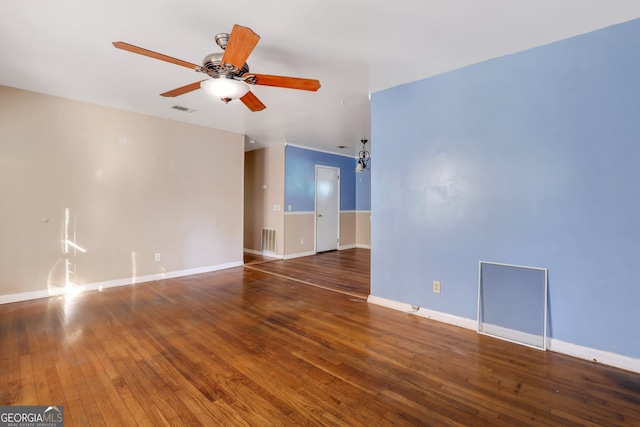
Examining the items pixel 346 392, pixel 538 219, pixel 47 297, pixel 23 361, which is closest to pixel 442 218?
pixel 538 219

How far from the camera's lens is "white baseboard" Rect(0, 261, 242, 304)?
351 centimetres

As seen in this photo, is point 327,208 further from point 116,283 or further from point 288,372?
point 288,372

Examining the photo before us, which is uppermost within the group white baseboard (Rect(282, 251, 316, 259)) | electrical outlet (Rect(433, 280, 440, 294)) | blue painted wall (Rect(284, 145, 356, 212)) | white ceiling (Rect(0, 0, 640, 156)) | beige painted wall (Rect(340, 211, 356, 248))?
white ceiling (Rect(0, 0, 640, 156))

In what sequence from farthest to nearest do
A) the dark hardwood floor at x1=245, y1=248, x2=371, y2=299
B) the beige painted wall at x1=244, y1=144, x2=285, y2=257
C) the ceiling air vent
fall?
1. the beige painted wall at x1=244, y1=144, x2=285, y2=257
2. the dark hardwood floor at x1=245, y1=248, x2=371, y2=299
3. the ceiling air vent

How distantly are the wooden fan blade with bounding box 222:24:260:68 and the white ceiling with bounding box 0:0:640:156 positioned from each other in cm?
40

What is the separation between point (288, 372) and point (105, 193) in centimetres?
380

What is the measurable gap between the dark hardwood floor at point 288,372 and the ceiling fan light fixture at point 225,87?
6.73ft

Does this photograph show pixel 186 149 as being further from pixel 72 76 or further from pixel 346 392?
pixel 346 392

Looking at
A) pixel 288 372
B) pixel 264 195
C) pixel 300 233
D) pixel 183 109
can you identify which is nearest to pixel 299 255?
pixel 300 233

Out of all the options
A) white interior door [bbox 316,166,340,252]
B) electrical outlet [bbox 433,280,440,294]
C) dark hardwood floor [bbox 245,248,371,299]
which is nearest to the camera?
electrical outlet [bbox 433,280,440,294]

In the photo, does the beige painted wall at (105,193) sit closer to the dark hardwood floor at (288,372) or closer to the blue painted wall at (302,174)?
the dark hardwood floor at (288,372)

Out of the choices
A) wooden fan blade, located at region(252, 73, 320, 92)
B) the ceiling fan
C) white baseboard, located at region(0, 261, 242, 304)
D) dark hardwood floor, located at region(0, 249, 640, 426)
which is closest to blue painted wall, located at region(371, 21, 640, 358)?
dark hardwood floor, located at region(0, 249, 640, 426)

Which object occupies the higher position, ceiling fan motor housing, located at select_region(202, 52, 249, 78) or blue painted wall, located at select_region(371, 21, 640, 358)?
ceiling fan motor housing, located at select_region(202, 52, 249, 78)

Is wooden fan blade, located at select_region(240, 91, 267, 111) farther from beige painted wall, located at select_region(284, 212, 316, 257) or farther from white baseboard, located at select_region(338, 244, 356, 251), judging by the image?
white baseboard, located at select_region(338, 244, 356, 251)
